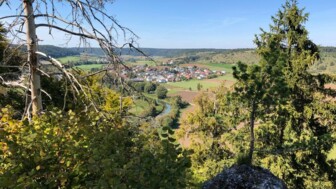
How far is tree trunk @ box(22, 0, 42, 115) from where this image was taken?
19.6 feet

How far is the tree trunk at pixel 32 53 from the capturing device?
597cm

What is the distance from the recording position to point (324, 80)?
14922 mm

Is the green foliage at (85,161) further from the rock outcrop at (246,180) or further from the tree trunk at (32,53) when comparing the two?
the rock outcrop at (246,180)

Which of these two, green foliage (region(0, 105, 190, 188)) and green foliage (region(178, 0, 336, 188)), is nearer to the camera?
green foliage (region(0, 105, 190, 188))

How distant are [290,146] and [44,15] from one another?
1122 cm

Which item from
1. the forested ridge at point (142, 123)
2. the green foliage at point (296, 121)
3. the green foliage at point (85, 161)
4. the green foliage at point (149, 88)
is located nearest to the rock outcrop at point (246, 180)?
the forested ridge at point (142, 123)

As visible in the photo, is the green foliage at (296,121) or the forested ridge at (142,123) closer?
the forested ridge at (142,123)

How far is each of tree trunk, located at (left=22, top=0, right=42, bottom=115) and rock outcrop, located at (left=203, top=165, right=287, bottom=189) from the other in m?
4.45

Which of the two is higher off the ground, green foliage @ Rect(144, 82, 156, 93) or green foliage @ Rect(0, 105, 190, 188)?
green foliage @ Rect(0, 105, 190, 188)

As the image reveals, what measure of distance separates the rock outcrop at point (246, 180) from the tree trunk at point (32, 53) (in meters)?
4.45

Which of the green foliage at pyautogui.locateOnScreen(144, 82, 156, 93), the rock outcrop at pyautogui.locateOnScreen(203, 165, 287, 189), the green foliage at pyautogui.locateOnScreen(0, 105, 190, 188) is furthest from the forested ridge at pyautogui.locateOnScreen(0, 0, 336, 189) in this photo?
the green foliage at pyautogui.locateOnScreen(144, 82, 156, 93)

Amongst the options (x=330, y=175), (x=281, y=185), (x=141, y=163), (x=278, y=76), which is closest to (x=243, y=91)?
(x=278, y=76)

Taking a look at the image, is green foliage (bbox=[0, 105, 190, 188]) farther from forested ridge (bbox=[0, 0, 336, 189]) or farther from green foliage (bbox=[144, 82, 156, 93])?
green foliage (bbox=[144, 82, 156, 93])

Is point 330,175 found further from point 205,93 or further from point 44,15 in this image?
point 44,15
